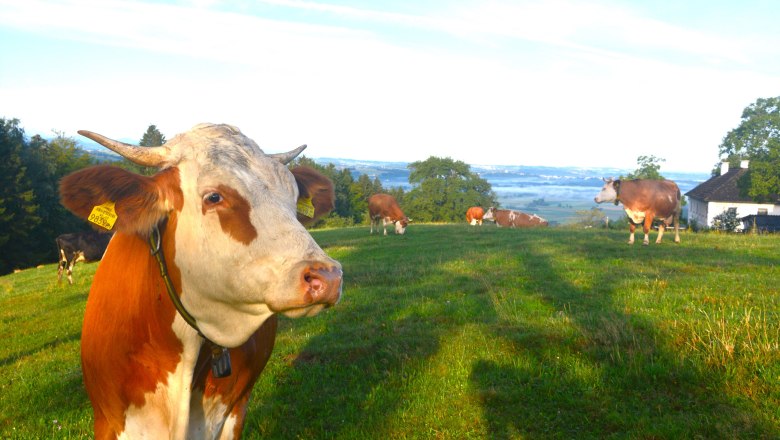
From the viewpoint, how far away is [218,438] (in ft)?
12.7

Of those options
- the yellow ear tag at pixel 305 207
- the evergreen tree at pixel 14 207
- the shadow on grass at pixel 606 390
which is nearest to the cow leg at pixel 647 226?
the shadow on grass at pixel 606 390

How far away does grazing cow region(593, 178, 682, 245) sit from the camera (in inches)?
753

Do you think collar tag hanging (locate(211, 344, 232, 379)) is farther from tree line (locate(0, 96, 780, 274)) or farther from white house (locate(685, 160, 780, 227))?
white house (locate(685, 160, 780, 227))

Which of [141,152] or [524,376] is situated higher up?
[141,152]

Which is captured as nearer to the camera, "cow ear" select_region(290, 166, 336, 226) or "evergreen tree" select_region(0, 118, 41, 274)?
"cow ear" select_region(290, 166, 336, 226)

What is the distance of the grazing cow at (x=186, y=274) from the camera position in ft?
9.17

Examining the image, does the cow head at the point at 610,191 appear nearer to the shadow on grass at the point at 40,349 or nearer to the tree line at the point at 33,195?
the shadow on grass at the point at 40,349

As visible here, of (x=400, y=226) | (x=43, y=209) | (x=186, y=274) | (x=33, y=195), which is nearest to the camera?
(x=186, y=274)

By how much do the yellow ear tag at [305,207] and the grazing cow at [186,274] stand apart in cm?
68

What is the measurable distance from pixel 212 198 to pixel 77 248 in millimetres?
20320

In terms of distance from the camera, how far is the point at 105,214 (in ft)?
10.2

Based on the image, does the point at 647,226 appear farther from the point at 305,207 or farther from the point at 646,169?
the point at 646,169

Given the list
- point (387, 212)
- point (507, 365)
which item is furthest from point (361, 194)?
point (507, 365)

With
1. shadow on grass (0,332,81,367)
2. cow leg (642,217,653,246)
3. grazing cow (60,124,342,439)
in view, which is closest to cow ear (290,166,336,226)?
grazing cow (60,124,342,439)
